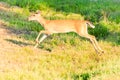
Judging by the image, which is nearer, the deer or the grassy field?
the grassy field

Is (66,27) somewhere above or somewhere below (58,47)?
above

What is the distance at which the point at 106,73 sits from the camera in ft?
40.1

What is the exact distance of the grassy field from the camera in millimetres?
12617

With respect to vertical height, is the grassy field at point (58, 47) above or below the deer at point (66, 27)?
below

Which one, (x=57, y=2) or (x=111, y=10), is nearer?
(x=111, y=10)

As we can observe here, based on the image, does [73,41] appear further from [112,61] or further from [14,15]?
[14,15]

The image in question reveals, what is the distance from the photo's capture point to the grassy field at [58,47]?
12617mm

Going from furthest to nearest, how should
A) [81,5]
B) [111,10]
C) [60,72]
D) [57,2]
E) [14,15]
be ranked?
[57,2]
[81,5]
[111,10]
[14,15]
[60,72]

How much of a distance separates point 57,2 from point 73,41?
30.4 ft

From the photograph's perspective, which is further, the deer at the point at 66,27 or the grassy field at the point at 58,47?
the deer at the point at 66,27

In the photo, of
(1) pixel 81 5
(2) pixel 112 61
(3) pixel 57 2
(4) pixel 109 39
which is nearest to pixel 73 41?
(4) pixel 109 39

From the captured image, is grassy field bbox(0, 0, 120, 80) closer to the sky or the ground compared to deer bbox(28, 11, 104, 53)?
closer to the ground

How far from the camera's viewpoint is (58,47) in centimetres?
1636

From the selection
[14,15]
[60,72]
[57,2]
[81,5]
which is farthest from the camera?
[57,2]
